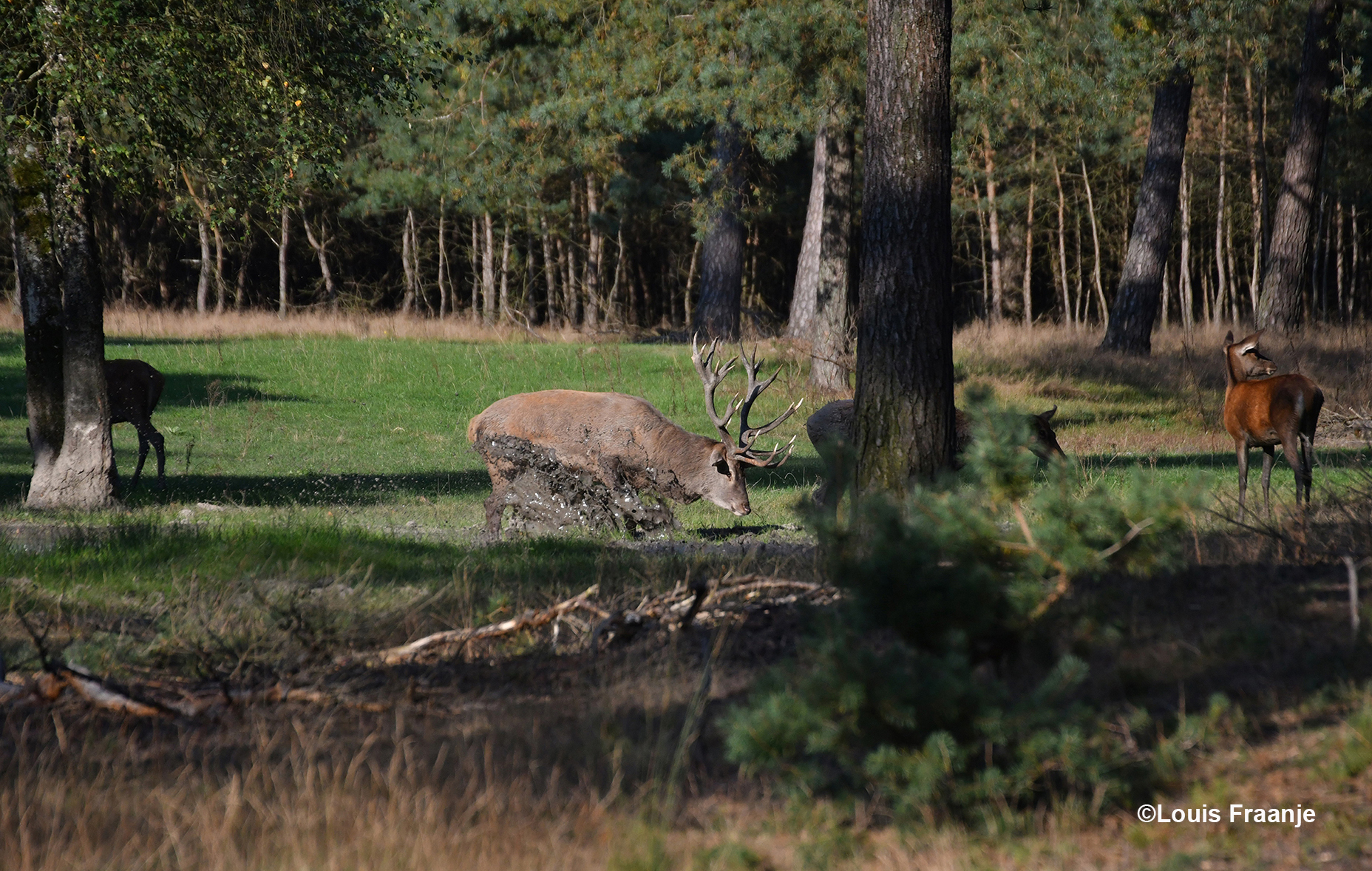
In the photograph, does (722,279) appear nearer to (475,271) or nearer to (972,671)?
(475,271)

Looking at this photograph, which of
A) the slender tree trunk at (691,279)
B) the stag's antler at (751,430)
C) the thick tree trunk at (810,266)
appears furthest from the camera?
the slender tree trunk at (691,279)

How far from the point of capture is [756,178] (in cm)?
2508

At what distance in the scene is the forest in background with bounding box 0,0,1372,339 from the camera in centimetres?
1728

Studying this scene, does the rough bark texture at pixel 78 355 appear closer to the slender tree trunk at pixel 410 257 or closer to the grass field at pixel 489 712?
the grass field at pixel 489 712

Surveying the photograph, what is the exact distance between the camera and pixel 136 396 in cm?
1262

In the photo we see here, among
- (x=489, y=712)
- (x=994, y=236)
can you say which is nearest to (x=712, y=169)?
(x=994, y=236)

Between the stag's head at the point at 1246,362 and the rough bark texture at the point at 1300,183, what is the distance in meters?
12.4

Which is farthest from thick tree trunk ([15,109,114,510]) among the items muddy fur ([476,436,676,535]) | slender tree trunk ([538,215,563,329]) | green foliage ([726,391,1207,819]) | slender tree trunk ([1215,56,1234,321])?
slender tree trunk ([1215,56,1234,321])

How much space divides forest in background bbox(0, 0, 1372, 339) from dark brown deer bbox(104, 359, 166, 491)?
173 cm

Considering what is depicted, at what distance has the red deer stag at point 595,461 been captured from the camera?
9.75m

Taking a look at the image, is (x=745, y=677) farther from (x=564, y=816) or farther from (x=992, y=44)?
(x=992, y=44)

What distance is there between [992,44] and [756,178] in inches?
336

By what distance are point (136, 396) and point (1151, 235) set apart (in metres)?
17.4

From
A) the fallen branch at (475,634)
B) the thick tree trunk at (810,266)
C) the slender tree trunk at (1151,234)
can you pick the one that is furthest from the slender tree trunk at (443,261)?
the fallen branch at (475,634)
